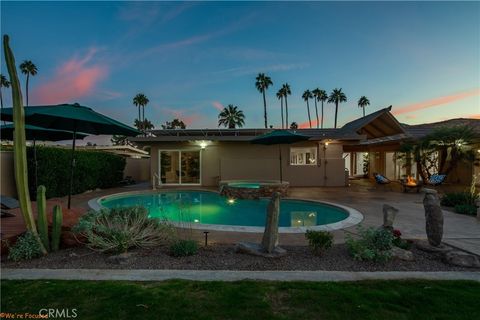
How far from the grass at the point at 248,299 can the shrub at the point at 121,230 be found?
101cm

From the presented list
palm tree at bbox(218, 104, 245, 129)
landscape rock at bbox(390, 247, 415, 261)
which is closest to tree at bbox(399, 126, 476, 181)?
landscape rock at bbox(390, 247, 415, 261)

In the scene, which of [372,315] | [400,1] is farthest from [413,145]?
[372,315]

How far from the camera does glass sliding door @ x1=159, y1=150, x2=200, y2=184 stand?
16.6 m

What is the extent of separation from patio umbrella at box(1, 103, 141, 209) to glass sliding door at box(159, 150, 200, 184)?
1007 centimetres

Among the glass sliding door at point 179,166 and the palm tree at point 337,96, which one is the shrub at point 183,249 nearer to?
the glass sliding door at point 179,166

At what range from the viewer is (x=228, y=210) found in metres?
9.88

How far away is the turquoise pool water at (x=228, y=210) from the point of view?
7.98 m

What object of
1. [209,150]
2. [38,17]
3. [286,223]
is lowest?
[286,223]

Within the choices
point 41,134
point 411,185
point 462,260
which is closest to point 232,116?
point 411,185

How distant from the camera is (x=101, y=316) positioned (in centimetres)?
253

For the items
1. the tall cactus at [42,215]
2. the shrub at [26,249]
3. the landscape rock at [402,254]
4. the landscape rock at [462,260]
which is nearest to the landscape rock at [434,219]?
the landscape rock at [462,260]

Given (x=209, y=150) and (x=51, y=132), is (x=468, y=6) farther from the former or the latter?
(x=51, y=132)

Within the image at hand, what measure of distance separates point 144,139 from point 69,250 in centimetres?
1146

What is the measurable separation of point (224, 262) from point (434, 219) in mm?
3869
